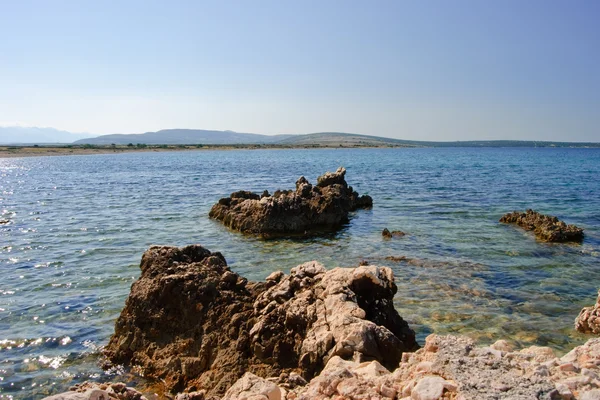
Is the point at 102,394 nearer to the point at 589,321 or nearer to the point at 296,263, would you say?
the point at 589,321

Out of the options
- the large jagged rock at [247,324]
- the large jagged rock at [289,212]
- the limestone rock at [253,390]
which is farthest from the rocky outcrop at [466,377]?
the large jagged rock at [289,212]

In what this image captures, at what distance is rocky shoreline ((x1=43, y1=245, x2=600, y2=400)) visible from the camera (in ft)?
14.5

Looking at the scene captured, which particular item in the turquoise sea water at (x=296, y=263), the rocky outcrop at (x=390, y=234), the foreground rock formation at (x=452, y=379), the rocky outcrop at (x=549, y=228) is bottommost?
the turquoise sea water at (x=296, y=263)

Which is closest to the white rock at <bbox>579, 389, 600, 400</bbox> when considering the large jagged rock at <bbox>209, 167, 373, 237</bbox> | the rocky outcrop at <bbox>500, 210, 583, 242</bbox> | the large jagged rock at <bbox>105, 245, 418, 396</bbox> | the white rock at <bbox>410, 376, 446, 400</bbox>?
the white rock at <bbox>410, 376, 446, 400</bbox>

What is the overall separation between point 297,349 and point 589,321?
6754 mm

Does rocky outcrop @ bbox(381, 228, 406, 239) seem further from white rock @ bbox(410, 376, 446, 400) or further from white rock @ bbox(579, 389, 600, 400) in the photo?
white rock @ bbox(579, 389, 600, 400)

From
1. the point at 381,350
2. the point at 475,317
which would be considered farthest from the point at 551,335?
the point at 381,350

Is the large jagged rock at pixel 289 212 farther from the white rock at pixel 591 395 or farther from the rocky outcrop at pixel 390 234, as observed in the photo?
the white rock at pixel 591 395

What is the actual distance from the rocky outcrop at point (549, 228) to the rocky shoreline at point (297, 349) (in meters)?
12.7

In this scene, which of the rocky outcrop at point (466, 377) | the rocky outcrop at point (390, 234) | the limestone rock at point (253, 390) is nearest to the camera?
the rocky outcrop at point (466, 377)

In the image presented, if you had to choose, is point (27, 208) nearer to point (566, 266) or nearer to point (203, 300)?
point (203, 300)

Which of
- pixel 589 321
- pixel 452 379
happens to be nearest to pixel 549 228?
pixel 589 321

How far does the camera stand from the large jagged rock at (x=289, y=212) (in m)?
20.2

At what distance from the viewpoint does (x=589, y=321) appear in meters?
9.41
